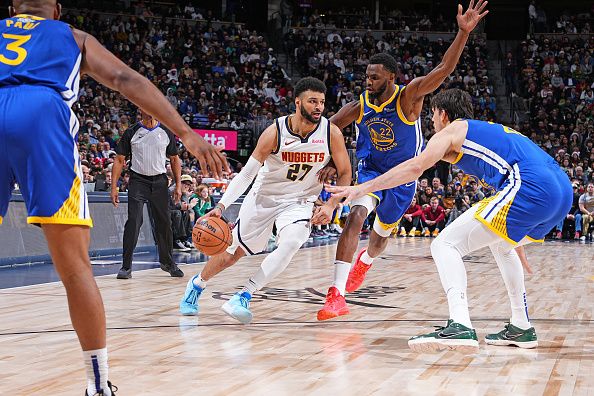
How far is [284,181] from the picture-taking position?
18.9 feet

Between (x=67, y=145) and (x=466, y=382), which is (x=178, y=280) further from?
(x=67, y=145)

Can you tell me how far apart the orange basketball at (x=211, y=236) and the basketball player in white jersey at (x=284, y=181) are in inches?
9.0

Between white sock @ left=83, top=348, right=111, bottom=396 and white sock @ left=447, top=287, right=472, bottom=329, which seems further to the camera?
white sock @ left=447, top=287, right=472, bottom=329

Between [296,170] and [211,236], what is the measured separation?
→ 33.5 inches

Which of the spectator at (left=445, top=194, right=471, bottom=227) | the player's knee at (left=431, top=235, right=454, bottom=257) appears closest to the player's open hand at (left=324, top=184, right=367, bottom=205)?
the player's knee at (left=431, top=235, right=454, bottom=257)

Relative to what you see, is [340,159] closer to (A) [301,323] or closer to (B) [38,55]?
(A) [301,323]

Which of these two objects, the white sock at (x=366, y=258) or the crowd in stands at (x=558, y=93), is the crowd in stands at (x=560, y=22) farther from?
the white sock at (x=366, y=258)

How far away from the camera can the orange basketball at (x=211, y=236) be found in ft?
17.3

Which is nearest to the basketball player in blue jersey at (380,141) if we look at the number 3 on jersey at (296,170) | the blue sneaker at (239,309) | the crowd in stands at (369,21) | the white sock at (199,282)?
the number 3 on jersey at (296,170)

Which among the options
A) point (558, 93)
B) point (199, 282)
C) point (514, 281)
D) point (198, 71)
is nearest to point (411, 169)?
point (514, 281)

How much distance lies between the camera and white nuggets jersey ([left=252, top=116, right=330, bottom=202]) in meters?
5.61

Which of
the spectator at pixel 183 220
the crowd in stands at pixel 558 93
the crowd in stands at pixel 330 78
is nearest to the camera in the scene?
the spectator at pixel 183 220

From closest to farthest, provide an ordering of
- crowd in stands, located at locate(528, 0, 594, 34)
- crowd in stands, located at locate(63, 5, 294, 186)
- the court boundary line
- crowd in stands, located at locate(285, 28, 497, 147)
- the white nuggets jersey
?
the court boundary line < the white nuggets jersey < crowd in stands, located at locate(63, 5, 294, 186) < crowd in stands, located at locate(285, 28, 497, 147) < crowd in stands, located at locate(528, 0, 594, 34)

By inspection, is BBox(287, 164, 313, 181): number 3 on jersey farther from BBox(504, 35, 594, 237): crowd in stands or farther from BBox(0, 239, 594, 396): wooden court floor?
BBox(504, 35, 594, 237): crowd in stands
